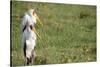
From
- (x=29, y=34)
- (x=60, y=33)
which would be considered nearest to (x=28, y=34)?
(x=29, y=34)

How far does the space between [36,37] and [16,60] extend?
0.86 ft

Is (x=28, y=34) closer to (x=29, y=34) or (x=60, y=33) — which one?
(x=29, y=34)

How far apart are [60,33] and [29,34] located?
292mm

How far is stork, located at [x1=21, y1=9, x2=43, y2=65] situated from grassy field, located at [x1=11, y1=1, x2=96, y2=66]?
0.04m

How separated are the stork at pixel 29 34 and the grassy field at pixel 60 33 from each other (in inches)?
1.4

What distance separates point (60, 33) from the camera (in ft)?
6.65

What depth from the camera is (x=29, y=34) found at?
1.93 m

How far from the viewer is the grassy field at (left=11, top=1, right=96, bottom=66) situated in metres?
1.89

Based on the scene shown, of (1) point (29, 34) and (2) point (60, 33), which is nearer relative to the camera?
(1) point (29, 34)

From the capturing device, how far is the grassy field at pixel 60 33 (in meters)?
1.89
